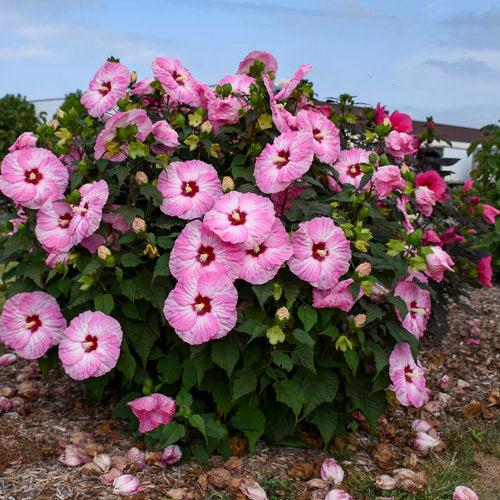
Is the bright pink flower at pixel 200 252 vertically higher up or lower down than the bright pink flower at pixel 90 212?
lower down

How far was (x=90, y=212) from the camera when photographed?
2.87 metres

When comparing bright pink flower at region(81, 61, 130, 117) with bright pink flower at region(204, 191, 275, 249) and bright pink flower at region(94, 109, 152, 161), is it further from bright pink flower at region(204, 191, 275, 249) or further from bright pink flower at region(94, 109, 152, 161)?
bright pink flower at region(204, 191, 275, 249)

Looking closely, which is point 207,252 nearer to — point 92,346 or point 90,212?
point 90,212

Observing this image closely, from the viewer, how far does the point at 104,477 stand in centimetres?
282

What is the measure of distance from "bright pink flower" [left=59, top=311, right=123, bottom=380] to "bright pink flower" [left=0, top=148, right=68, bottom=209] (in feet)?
1.85

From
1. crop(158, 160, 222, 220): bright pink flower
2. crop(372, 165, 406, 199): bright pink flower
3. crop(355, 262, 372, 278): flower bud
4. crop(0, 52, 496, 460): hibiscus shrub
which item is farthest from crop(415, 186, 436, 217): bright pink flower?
crop(158, 160, 222, 220): bright pink flower

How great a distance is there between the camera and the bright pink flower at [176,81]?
3.16 metres

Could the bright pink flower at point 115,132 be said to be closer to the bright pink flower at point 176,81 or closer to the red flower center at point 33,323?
the bright pink flower at point 176,81

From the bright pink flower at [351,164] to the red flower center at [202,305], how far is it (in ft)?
3.20

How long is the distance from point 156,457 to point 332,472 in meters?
→ 0.72

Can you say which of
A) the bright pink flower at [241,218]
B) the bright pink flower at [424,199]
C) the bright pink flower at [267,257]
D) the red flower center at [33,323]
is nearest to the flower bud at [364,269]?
the bright pink flower at [267,257]

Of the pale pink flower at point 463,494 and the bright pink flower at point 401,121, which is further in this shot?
the bright pink flower at point 401,121

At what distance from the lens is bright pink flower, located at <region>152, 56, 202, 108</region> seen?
3.16m

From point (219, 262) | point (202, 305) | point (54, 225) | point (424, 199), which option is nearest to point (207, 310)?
point (202, 305)
